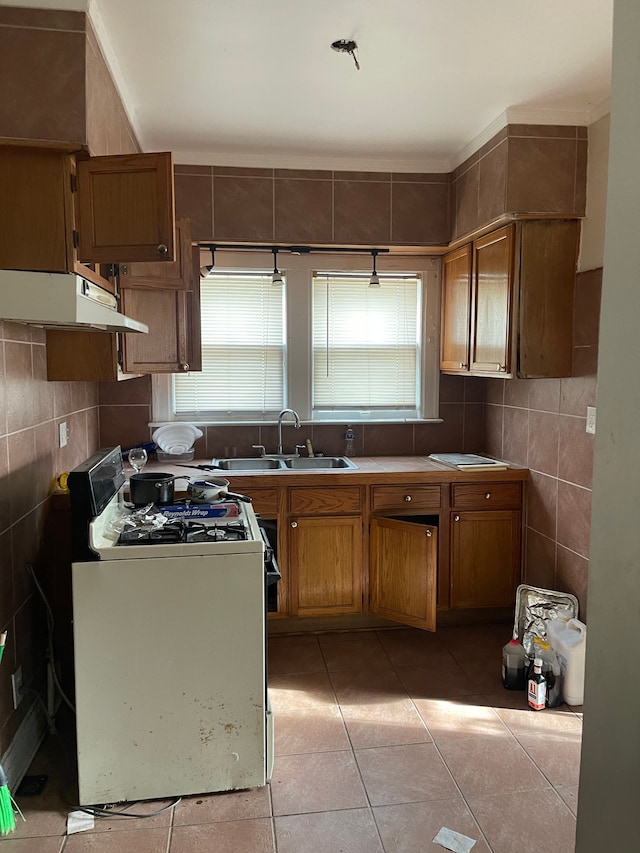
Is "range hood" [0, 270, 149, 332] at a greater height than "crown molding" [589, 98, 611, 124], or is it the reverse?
"crown molding" [589, 98, 611, 124]

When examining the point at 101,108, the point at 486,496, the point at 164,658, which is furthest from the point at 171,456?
the point at 101,108

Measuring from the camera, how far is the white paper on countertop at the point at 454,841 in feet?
6.16

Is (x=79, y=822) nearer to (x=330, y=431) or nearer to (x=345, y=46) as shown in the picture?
(x=330, y=431)

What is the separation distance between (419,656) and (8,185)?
2747 mm

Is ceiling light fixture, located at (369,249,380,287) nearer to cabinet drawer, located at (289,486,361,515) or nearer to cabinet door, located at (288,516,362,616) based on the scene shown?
cabinet drawer, located at (289,486,361,515)

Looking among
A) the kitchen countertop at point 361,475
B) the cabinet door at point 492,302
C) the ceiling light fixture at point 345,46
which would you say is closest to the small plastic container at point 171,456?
the kitchen countertop at point 361,475

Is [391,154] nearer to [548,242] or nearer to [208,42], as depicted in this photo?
[548,242]

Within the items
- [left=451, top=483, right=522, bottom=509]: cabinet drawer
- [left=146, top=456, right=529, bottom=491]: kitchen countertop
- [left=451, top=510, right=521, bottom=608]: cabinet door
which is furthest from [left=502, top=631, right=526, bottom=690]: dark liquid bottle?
[left=146, top=456, right=529, bottom=491]: kitchen countertop

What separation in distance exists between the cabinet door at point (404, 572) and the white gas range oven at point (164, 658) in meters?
1.27

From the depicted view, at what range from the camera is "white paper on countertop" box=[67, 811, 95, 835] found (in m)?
1.97

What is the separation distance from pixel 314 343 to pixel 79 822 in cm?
275

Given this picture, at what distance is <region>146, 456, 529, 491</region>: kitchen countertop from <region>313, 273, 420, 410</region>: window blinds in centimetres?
60

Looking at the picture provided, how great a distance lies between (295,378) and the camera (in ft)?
12.8

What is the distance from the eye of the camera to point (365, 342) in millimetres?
3973
